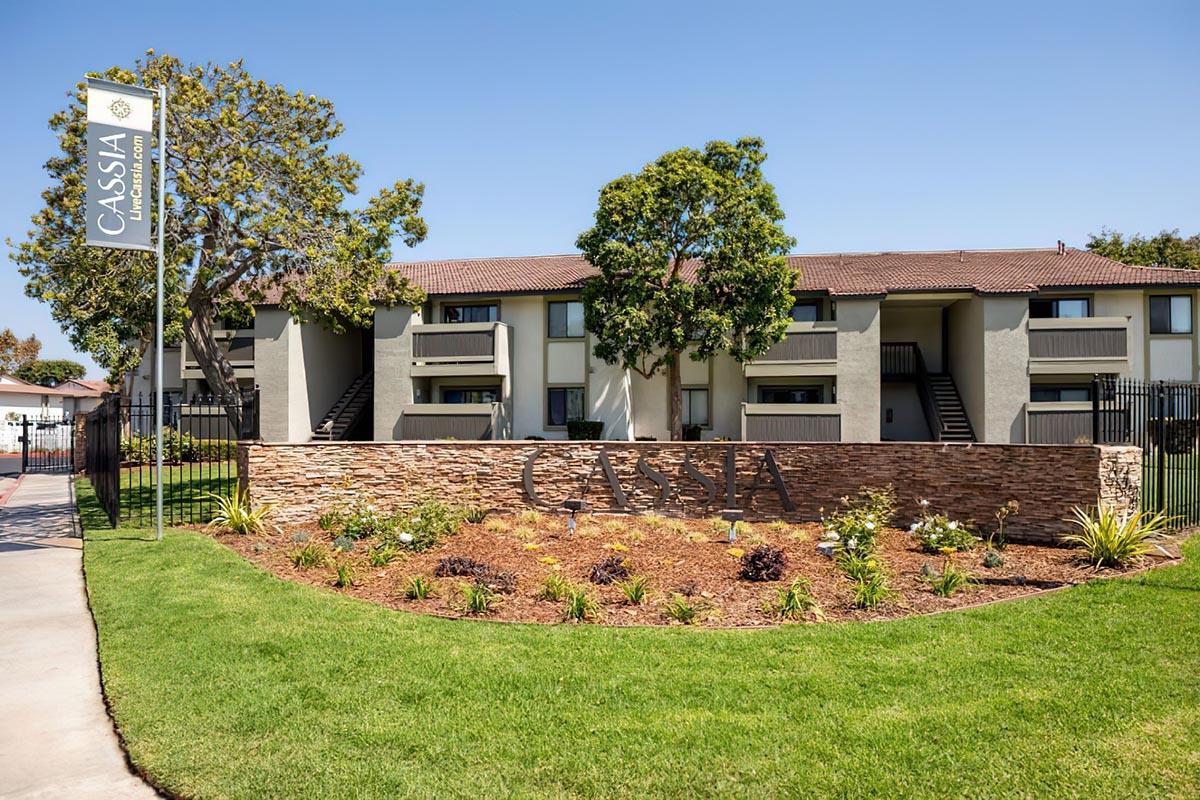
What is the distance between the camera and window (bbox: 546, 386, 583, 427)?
27.5m

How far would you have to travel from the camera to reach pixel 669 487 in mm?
13898

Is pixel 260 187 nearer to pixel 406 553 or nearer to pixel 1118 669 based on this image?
pixel 406 553

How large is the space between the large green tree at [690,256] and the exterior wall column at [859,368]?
241cm

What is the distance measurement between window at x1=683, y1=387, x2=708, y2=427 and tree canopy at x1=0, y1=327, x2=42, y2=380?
6908cm

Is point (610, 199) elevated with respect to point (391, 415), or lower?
elevated

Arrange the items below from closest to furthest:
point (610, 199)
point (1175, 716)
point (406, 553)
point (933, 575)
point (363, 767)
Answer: point (363, 767) → point (1175, 716) → point (933, 575) → point (406, 553) → point (610, 199)

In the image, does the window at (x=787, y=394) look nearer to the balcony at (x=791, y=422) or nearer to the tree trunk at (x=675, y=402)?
the balcony at (x=791, y=422)

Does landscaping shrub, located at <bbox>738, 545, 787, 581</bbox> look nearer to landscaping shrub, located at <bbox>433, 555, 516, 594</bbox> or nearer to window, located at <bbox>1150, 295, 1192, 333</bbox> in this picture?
landscaping shrub, located at <bbox>433, 555, 516, 594</bbox>

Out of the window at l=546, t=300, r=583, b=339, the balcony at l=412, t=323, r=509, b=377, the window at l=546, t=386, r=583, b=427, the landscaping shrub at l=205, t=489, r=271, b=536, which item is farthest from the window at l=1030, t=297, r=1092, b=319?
the landscaping shrub at l=205, t=489, r=271, b=536

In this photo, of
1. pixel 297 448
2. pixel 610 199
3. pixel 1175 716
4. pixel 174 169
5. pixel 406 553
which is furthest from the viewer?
pixel 610 199

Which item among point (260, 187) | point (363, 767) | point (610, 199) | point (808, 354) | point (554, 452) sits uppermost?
point (610, 199)

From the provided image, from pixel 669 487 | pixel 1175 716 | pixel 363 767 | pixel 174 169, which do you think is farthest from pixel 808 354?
pixel 363 767

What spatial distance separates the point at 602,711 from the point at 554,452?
8816mm

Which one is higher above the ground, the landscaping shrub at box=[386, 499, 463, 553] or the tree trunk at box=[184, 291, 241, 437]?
the tree trunk at box=[184, 291, 241, 437]
